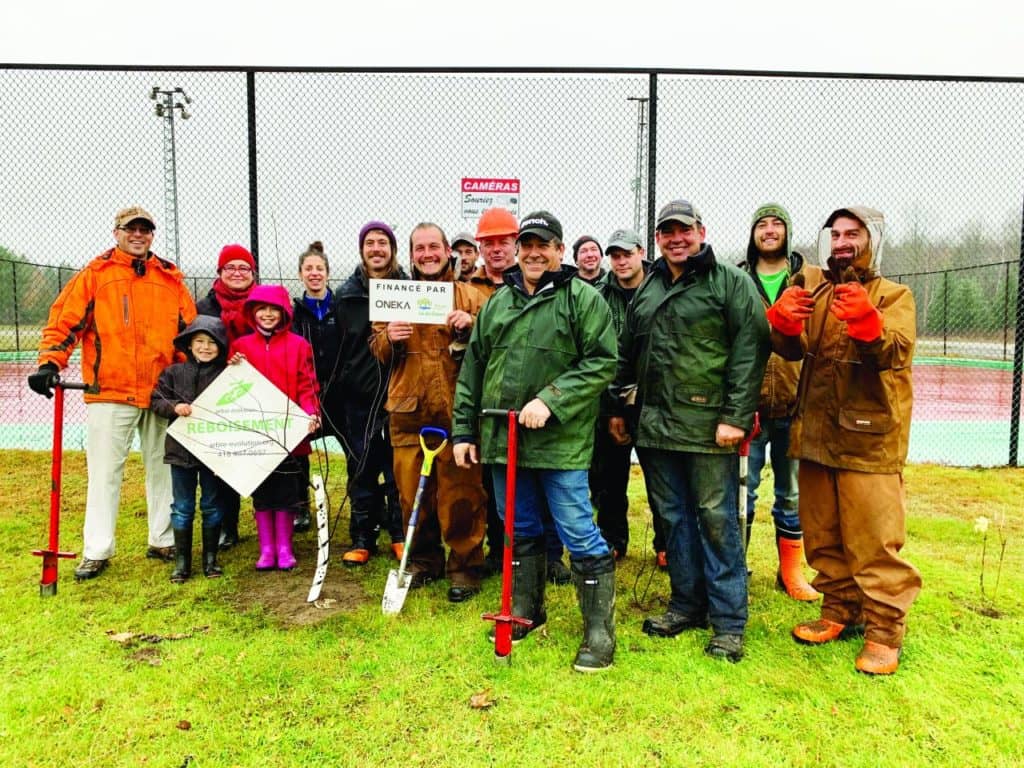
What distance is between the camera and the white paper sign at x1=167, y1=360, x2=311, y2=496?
399 centimetres

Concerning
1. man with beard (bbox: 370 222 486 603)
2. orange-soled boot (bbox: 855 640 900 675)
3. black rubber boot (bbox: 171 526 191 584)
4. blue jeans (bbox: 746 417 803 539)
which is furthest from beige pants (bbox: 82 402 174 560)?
orange-soled boot (bbox: 855 640 900 675)

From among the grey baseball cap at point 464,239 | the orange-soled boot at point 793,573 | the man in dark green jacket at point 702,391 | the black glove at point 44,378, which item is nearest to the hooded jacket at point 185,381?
the black glove at point 44,378

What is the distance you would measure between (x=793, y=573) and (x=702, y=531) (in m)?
1.15

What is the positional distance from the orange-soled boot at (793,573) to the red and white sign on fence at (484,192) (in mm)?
3381

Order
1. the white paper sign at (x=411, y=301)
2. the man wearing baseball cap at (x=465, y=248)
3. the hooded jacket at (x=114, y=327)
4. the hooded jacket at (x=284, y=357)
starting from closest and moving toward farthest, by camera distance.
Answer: the white paper sign at (x=411, y=301)
the hooded jacket at (x=114, y=327)
the hooded jacket at (x=284, y=357)
the man wearing baseball cap at (x=465, y=248)

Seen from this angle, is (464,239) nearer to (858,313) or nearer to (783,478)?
(783,478)

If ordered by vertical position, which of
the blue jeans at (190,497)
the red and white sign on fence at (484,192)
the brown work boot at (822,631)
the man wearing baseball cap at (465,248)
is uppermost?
the red and white sign on fence at (484,192)

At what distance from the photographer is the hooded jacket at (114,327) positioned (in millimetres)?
4035

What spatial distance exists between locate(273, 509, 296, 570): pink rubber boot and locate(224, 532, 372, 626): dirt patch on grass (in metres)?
0.06

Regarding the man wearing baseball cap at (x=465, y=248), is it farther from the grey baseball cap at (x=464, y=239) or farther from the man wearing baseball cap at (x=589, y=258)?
the man wearing baseball cap at (x=589, y=258)

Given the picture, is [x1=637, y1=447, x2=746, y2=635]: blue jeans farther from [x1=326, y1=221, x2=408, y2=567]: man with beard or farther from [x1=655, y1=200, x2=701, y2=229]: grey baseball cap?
[x1=326, y1=221, x2=408, y2=567]: man with beard

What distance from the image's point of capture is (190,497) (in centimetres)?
411

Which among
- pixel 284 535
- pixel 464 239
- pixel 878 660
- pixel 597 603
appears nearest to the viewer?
pixel 878 660

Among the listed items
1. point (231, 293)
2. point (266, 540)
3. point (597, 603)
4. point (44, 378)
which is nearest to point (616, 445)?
point (597, 603)
